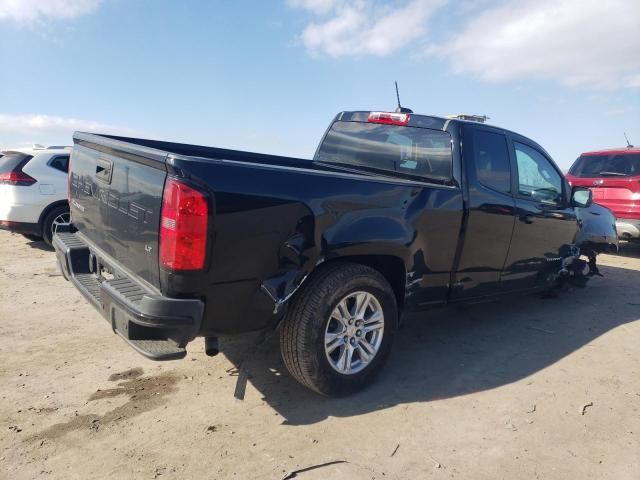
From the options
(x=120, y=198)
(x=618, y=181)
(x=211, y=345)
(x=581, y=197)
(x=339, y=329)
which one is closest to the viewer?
(x=211, y=345)

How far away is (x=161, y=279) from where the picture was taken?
261 centimetres

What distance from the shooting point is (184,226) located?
2479 millimetres

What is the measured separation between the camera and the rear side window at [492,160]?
4.11m

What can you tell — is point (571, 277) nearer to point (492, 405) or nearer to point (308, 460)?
point (492, 405)

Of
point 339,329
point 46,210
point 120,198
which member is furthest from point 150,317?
point 46,210

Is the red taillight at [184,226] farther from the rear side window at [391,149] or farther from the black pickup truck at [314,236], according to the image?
the rear side window at [391,149]

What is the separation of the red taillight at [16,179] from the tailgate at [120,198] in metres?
4.01

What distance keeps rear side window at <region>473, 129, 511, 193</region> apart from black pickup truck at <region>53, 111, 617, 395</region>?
0.02 meters

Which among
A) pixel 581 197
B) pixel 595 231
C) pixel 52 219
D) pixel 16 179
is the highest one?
pixel 581 197

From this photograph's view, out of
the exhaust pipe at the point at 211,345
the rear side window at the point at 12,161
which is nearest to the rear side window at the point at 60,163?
the rear side window at the point at 12,161

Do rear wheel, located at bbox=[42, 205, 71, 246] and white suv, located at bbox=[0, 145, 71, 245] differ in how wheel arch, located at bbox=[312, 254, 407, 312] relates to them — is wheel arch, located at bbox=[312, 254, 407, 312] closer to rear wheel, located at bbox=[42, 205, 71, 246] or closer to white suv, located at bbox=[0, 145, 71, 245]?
white suv, located at bbox=[0, 145, 71, 245]

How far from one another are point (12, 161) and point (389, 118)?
5.79m

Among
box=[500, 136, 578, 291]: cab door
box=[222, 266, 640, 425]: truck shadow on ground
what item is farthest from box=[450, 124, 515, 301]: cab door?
box=[222, 266, 640, 425]: truck shadow on ground

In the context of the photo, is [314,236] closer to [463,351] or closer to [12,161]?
[463,351]
